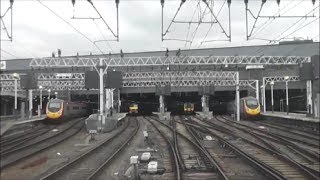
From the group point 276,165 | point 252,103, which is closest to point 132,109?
point 252,103

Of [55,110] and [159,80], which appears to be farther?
[159,80]

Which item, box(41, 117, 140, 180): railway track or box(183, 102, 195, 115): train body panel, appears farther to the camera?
box(183, 102, 195, 115): train body panel

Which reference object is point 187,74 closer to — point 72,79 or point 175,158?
point 72,79

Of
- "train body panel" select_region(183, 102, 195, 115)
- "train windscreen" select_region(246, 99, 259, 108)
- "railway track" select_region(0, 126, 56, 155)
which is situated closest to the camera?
"railway track" select_region(0, 126, 56, 155)

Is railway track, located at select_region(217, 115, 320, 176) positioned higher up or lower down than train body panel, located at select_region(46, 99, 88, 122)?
lower down

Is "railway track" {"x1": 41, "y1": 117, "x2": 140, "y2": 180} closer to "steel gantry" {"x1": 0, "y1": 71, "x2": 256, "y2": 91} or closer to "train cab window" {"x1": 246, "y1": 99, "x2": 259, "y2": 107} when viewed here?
"train cab window" {"x1": 246, "y1": 99, "x2": 259, "y2": 107}

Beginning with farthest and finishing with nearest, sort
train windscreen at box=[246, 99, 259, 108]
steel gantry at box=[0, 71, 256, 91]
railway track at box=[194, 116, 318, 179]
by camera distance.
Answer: steel gantry at box=[0, 71, 256, 91]
train windscreen at box=[246, 99, 259, 108]
railway track at box=[194, 116, 318, 179]

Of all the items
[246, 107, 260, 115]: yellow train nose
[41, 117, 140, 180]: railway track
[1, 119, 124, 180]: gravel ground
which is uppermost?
[246, 107, 260, 115]: yellow train nose

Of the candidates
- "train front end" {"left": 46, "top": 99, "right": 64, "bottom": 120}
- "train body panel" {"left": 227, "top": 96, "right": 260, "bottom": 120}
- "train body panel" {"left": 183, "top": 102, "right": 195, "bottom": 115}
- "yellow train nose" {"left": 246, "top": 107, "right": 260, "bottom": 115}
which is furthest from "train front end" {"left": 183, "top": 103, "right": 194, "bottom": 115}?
"train front end" {"left": 46, "top": 99, "right": 64, "bottom": 120}

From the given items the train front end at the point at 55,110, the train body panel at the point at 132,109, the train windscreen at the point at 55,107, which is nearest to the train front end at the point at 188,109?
the train body panel at the point at 132,109

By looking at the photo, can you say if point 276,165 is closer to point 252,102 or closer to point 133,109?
point 252,102

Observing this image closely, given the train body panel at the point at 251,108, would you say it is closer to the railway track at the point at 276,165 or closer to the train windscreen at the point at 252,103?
the train windscreen at the point at 252,103

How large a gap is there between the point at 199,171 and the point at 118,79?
62.4 feet

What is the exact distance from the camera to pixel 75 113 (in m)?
61.6
